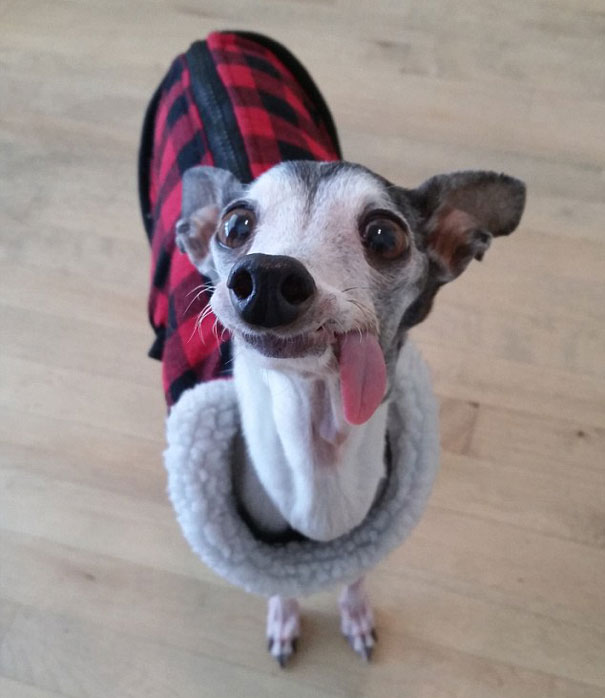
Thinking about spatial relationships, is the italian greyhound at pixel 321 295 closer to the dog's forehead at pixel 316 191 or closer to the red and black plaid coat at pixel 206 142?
the dog's forehead at pixel 316 191

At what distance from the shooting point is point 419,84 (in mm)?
1998

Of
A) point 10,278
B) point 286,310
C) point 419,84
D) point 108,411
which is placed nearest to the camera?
point 286,310

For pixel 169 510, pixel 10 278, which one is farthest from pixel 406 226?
pixel 10 278

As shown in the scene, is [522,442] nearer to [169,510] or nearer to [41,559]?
[169,510]

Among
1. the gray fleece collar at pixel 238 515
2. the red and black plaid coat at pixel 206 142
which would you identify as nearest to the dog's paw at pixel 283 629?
the gray fleece collar at pixel 238 515

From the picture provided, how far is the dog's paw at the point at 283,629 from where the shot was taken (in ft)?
4.16

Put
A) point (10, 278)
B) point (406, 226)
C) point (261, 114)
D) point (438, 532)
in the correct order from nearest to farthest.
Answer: point (406, 226) < point (261, 114) < point (438, 532) < point (10, 278)

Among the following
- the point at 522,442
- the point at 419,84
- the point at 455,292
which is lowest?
the point at 522,442

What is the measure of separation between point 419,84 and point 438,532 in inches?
49.8

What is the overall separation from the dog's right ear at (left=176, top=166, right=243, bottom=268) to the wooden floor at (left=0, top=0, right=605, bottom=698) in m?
0.64

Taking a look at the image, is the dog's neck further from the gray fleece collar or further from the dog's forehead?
the dog's forehead

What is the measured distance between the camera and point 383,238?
31.3 inches

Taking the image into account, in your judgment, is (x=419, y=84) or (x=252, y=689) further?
(x=419, y=84)

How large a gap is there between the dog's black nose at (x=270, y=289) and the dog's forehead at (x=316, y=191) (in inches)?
6.2
